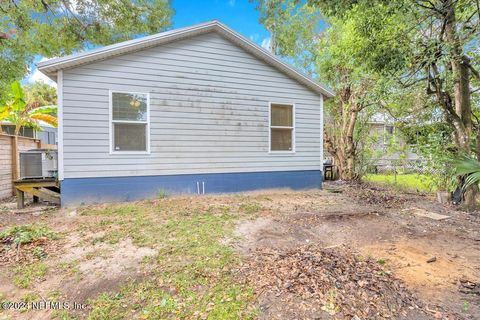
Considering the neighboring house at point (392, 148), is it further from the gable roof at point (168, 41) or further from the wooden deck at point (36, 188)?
the wooden deck at point (36, 188)

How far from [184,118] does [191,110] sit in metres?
0.28

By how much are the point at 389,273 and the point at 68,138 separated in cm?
632

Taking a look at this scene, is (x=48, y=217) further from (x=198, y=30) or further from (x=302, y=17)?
(x=302, y=17)

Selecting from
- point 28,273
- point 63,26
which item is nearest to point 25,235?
point 28,273

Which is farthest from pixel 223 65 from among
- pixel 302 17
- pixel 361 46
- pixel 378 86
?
pixel 302 17

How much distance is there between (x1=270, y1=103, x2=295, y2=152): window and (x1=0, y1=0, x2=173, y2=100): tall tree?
21.0 ft

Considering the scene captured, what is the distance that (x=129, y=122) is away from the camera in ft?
20.8

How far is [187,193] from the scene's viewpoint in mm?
6926

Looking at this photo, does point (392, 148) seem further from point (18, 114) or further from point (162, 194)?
point (18, 114)

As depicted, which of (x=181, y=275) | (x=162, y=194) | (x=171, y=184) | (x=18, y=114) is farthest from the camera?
(x=18, y=114)

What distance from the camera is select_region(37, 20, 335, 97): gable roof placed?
18.5 feet

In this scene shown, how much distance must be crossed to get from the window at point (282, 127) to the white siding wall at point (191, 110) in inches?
7.7

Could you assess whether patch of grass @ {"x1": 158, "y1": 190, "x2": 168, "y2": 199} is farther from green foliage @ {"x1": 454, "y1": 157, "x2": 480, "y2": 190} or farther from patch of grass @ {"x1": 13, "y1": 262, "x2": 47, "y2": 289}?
green foliage @ {"x1": 454, "y1": 157, "x2": 480, "y2": 190}

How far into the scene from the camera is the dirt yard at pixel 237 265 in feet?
7.86
